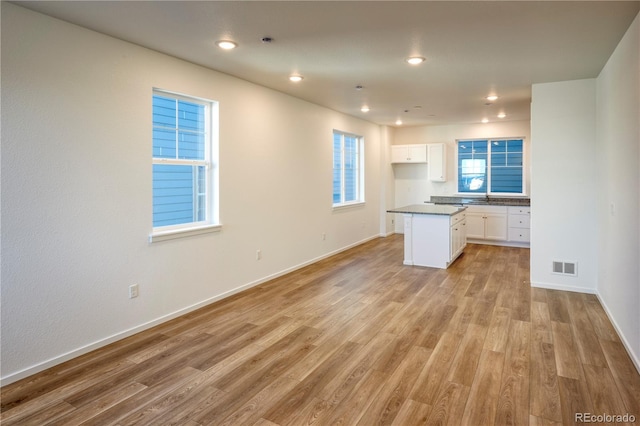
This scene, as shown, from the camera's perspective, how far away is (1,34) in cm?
250

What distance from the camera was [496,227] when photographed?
766 centimetres

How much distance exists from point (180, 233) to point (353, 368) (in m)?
2.10

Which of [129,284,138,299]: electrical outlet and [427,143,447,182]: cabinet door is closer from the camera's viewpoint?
[129,284,138,299]: electrical outlet

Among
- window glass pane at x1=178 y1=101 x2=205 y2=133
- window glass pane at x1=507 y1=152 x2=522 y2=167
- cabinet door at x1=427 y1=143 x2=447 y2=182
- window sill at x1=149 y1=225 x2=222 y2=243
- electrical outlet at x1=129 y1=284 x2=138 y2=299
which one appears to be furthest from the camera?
cabinet door at x1=427 y1=143 x2=447 y2=182

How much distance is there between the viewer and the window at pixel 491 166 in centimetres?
809

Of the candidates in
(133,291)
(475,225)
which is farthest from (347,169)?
(133,291)

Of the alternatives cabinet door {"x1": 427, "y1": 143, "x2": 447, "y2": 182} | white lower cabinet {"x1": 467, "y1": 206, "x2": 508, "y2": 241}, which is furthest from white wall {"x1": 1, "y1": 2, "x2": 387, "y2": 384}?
white lower cabinet {"x1": 467, "y1": 206, "x2": 508, "y2": 241}

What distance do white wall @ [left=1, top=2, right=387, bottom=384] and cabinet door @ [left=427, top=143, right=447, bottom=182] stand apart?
4.88m

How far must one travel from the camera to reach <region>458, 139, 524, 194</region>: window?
8.09 meters

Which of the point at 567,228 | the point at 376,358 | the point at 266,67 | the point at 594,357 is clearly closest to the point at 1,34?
the point at 266,67

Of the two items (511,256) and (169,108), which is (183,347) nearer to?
(169,108)

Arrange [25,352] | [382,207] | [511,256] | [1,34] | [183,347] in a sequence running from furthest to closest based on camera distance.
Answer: [382,207]
[511,256]
[183,347]
[25,352]
[1,34]

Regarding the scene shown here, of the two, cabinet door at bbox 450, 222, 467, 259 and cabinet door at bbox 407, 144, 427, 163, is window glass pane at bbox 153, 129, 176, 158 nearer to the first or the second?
cabinet door at bbox 450, 222, 467, 259

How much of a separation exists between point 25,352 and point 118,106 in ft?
6.43
